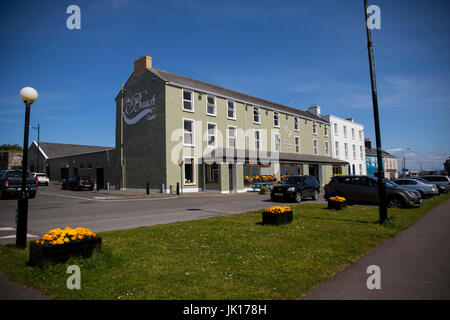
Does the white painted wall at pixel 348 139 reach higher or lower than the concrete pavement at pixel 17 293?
higher

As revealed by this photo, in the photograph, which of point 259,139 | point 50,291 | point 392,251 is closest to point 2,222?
point 50,291

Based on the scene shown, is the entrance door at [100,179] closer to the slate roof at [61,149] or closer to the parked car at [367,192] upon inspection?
the slate roof at [61,149]

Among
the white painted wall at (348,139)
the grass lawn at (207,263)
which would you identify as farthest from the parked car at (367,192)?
the white painted wall at (348,139)

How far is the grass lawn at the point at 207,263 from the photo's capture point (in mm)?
3879

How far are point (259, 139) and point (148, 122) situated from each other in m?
12.9

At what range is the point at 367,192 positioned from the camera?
579 inches

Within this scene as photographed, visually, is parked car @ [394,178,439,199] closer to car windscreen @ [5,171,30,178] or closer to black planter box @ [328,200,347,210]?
black planter box @ [328,200,347,210]

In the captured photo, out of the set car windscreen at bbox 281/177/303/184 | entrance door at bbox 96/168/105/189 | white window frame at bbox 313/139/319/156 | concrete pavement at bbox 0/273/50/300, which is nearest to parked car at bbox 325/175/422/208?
car windscreen at bbox 281/177/303/184

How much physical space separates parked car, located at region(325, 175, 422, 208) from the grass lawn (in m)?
6.60

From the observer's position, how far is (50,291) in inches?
154

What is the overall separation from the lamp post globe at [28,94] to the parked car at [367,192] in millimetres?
Result: 14805

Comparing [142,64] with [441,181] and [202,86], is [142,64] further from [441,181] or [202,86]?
[441,181]

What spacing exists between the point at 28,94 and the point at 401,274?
8954 mm
